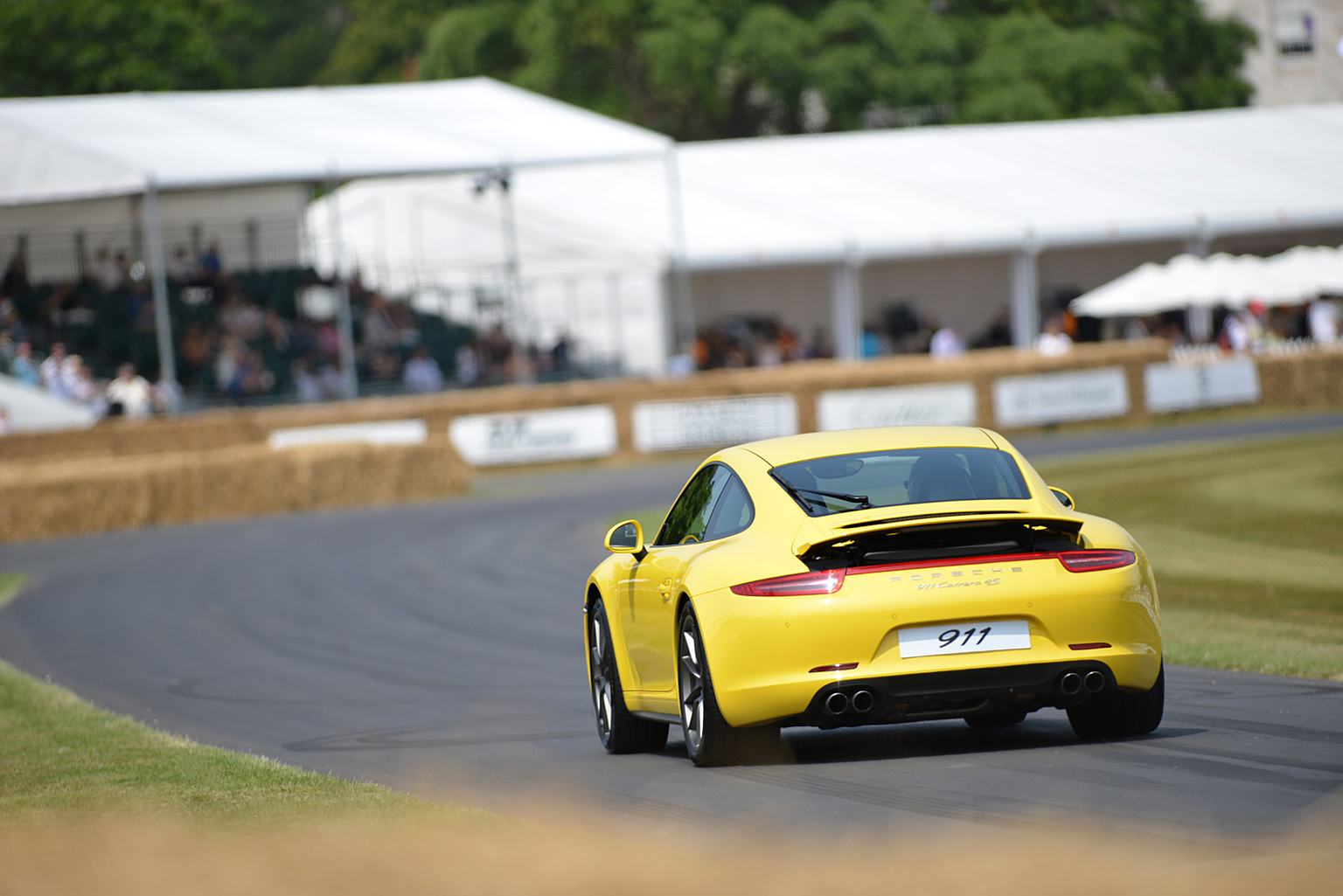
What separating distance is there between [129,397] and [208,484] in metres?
5.80

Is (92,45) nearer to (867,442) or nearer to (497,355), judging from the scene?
(497,355)

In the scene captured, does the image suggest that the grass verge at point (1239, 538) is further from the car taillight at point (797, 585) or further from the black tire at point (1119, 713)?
the car taillight at point (797, 585)

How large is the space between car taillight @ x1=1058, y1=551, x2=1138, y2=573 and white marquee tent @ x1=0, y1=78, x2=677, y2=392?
24480mm

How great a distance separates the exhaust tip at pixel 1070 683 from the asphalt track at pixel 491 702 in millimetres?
289

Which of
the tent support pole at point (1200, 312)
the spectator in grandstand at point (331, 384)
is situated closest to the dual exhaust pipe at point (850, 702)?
the spectator in grandstand at point (331, 384)

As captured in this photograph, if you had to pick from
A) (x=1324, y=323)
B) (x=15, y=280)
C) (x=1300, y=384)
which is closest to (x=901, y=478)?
(x=1300, y=384)

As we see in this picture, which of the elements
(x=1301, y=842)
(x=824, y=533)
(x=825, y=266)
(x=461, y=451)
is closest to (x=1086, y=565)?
(x=824, y=533)

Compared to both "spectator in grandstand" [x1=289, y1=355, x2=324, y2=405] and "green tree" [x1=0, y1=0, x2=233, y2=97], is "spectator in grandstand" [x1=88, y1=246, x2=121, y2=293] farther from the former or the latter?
"green tree" [x1=0, y1=0, x2=233, y2=97]

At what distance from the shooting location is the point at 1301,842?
5.35 metres

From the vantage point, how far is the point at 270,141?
109ft

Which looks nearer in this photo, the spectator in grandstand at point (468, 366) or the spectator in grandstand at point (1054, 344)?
the spectator in grandstand at point (1054, 344)

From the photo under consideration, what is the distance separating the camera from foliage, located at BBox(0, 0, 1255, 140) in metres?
56.0

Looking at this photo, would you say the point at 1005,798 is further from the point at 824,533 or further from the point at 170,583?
the point at 170,583

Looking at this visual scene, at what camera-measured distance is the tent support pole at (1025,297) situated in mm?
42656
